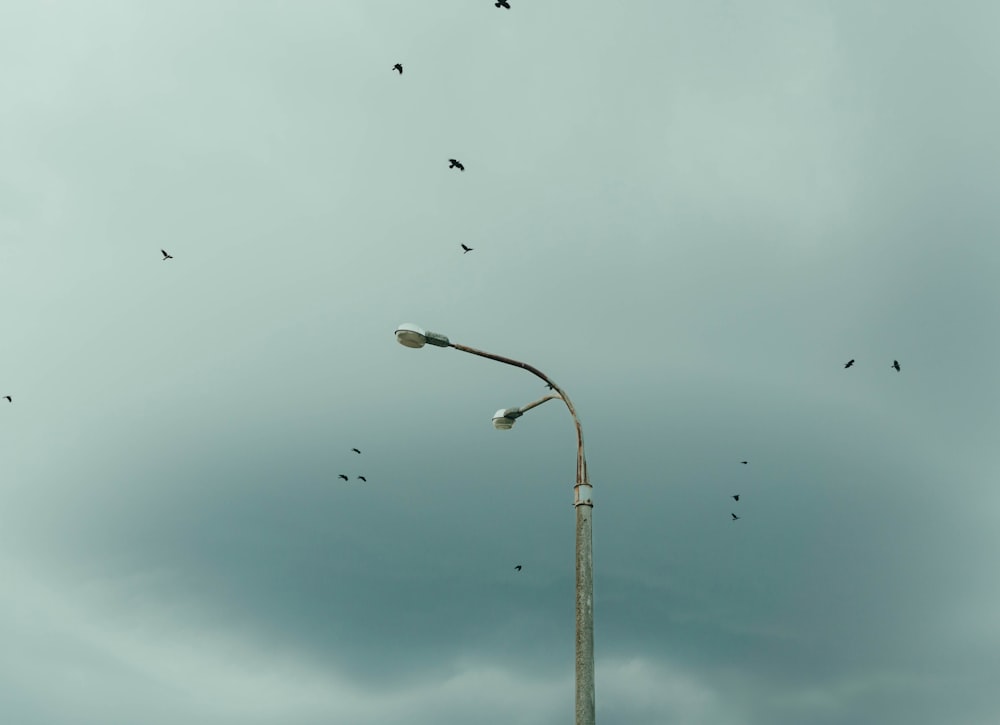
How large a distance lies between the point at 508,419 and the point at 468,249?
19679mm

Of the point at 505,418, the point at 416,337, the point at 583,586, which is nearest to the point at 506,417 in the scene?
the point at 505,418

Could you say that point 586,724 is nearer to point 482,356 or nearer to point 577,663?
point 577,663

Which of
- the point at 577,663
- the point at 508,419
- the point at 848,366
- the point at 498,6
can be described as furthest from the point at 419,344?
the point at 848,366

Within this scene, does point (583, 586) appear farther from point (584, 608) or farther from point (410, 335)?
point (410, 335)

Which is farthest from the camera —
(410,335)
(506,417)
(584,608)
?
(506,417)

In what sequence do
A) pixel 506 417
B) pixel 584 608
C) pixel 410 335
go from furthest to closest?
pixel 506 417 → pixel 410 335 → pixel 584 608

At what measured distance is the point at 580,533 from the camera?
49.7 feet

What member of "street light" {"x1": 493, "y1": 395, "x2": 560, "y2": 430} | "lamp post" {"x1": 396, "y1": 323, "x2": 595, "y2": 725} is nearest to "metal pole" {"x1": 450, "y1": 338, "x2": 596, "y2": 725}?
"lamp post" {"x1": 396, "y1": 323, "x2": 595, "y2": 725}

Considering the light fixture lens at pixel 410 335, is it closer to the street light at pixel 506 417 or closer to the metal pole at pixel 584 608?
the street light at pixel 506 417

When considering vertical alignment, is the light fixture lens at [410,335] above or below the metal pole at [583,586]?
above

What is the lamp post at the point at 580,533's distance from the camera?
14.0 metres

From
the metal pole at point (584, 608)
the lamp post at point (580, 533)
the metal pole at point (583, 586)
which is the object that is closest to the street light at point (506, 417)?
the lamp post at point (580, 533)

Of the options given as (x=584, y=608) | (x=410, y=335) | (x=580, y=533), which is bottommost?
(x=584, y=608)

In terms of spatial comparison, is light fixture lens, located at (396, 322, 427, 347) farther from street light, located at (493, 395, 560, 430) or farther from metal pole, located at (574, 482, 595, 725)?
metal pole, located at (574, 482, 595, 725)
